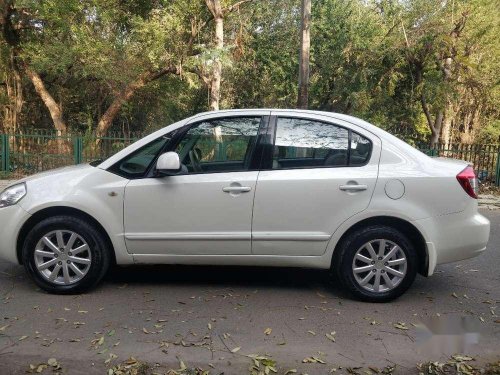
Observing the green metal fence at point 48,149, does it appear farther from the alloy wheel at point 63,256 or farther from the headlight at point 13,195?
the alloy wheel at point 63,256

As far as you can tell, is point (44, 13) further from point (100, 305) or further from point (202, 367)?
point (202, 367)

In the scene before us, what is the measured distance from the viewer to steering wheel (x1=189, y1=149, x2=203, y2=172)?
462 cm

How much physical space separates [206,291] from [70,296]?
1.23m

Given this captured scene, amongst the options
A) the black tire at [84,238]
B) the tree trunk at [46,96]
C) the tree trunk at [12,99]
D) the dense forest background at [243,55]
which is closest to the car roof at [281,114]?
the black tire at [84,238]

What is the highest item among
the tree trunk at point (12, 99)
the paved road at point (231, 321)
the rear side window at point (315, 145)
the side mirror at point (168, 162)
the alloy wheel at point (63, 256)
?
the tree trunk at point (12, 99)

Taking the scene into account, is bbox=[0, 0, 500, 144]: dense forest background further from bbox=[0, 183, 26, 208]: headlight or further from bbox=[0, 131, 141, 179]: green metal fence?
bbox=[0, 183, 26, 208]: headlight

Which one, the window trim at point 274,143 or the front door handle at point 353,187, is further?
the window trim at point 274,143

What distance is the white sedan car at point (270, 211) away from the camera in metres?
4.39

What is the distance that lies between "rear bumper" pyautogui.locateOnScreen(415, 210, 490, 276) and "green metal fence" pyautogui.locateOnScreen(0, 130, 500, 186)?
376 inches

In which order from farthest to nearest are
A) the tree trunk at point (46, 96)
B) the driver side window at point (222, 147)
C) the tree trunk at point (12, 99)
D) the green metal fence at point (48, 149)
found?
1. the tree trunk at point (46, 96)
2. the tree trunk at point (12, 99)
3. the green metal fence at point (48, 149)
4. the driver side window at point (222, 147)

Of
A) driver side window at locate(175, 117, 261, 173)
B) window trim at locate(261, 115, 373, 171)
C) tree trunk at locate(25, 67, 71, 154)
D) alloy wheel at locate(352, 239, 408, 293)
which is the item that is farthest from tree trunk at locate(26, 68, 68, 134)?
alloy wheel at locate(352, 239, 408, 293)

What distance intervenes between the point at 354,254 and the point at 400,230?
47cm

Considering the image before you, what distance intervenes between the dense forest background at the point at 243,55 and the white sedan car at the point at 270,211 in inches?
461

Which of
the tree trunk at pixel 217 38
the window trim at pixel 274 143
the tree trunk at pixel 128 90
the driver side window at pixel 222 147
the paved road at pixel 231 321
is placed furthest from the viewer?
the tree trunk at pixel 128 90
